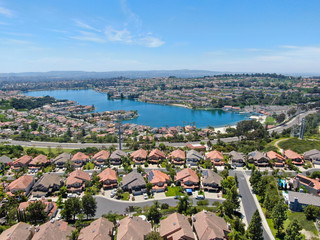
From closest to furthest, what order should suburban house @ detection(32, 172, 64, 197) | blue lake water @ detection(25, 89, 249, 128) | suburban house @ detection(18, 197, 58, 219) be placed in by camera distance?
1. suburban house @ detection(18, 197, 58, 219)
2. suburban house @ detection(32, 172, 64, 197)
3. blue lake water @ detection(25, 89, 249, 128)

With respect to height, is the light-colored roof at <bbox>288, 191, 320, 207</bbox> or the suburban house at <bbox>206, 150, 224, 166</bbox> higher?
the light-colored roof at <bbox>288, 191, 320, 207</bbox>

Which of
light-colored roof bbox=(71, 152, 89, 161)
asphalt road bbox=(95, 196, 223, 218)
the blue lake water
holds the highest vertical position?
light-colored roof bbox=(71, 152, 89, 161)

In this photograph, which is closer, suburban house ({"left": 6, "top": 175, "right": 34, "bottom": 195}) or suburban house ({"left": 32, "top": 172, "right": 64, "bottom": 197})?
suburban house ({"left": 6, "top": 175, "right": 34, "bottom": 195})

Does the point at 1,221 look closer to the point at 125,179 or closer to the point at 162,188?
the point at 125,179

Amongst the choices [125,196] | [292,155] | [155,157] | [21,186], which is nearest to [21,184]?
[21,186]

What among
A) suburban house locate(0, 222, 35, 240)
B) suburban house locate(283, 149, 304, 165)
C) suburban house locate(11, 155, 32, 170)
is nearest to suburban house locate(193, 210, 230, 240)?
suburban house locate(0, 222, 35, 240)

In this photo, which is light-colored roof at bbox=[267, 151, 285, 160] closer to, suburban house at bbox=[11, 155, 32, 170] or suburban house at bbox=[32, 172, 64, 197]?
suburban house at bbox=[32, 172, 64, 197]

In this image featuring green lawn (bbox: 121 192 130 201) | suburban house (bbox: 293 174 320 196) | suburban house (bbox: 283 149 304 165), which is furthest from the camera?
suburban house (bbox: 283 149 304 165)
